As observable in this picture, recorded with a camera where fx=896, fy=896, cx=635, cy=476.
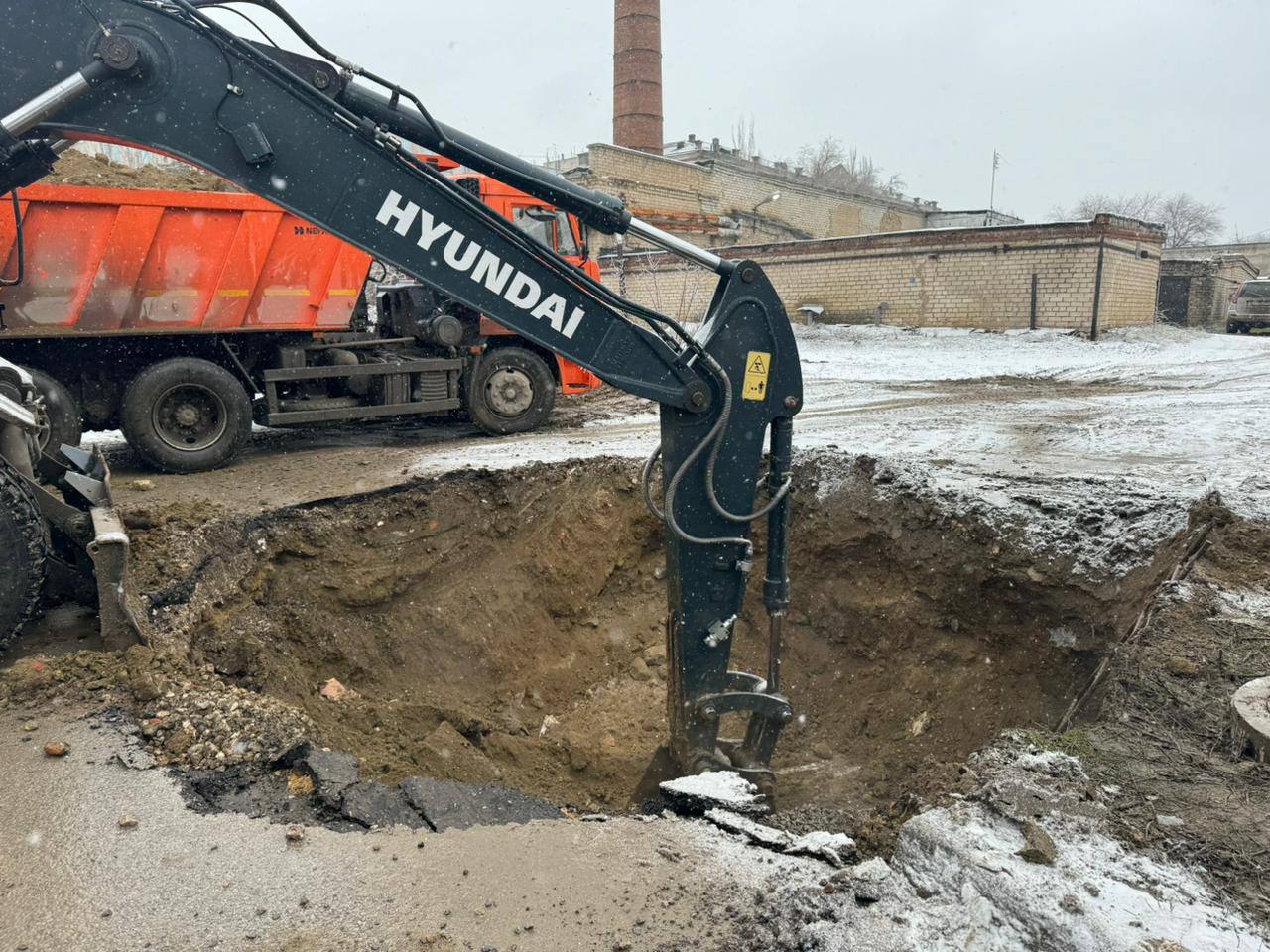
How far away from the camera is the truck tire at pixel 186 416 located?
770 cm

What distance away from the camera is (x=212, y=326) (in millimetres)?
8000

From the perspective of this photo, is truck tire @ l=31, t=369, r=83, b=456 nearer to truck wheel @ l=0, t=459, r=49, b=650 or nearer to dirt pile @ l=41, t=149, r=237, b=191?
dirt pile @ l=41, t=149, r=237, b=191

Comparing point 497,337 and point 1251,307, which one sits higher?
point 1251,307

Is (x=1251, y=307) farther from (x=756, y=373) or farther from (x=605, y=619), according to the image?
(x=756, y=373)

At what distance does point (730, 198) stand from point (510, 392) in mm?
25235

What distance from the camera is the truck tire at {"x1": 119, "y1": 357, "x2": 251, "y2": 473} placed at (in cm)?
770

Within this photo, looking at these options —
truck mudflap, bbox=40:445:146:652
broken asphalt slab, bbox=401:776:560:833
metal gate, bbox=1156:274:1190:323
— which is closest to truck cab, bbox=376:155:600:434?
truck mudflap, bbox=40:445:146:652

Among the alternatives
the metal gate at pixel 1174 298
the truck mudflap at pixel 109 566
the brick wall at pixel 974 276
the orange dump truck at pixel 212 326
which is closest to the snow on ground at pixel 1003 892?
the truck mudflap at pixel 109 566

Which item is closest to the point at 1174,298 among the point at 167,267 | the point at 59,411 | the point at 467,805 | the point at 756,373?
the point at 167,267

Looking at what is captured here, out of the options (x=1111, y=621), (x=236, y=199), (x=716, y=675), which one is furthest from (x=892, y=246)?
(x=716, y=675)

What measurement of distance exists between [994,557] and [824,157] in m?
52.1

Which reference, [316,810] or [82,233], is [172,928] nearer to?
[316,810]

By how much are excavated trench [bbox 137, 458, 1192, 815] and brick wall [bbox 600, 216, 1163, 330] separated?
46.8ft

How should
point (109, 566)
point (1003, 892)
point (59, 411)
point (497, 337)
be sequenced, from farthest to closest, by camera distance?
point (497, 337) → point (59, 411) → point (109, 566) → point (1003, 892)
